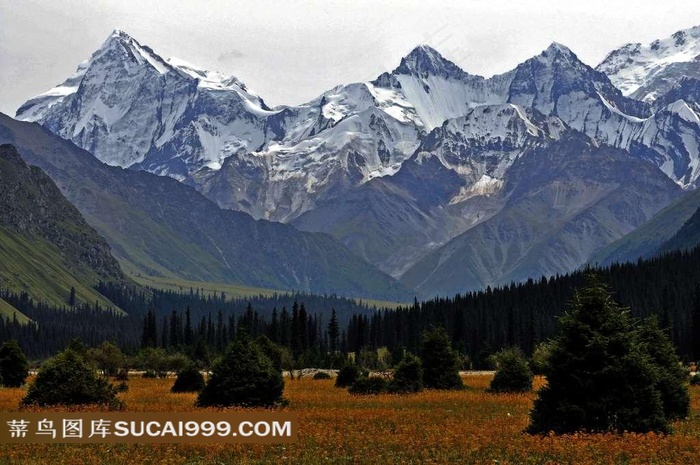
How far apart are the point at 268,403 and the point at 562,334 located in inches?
778

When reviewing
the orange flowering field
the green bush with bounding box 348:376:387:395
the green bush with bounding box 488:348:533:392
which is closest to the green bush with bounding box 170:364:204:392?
the green bush with bounding box 348:376:387:395

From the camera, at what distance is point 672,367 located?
172 feet

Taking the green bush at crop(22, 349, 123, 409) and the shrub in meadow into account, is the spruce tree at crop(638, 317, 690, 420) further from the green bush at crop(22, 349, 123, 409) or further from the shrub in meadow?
the green bush at crop(22, 349, 123, 409)

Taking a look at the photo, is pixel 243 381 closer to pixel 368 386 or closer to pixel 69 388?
pixel 69 388

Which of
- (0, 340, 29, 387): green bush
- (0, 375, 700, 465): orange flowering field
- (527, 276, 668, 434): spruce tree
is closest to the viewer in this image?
(0, 375, 700, 465): orange flowering field

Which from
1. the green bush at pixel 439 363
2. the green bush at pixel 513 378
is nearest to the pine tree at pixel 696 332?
the green bush at pixel 439 363

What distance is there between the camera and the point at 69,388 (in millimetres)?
54344

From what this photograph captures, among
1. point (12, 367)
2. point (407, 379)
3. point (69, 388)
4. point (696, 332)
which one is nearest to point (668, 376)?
point (407, 379)

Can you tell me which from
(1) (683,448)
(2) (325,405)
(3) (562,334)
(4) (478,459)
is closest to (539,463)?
(4) (478,459)

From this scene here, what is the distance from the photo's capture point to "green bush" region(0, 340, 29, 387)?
89500mm

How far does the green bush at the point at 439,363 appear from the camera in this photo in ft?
275

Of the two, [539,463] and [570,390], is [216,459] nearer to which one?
[539,463]

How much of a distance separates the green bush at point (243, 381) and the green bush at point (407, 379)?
19673 mm

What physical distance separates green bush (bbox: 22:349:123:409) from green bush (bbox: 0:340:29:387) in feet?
118
